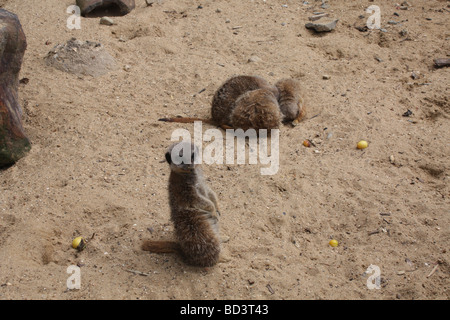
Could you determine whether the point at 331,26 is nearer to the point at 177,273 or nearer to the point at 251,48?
the point at 251,48

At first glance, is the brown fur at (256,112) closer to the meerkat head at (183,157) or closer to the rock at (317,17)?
the meerkat head at (183,157)

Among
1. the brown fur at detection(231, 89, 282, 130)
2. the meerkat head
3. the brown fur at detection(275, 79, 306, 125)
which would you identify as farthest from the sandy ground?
the meerkat head

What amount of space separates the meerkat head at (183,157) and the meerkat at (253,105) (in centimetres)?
210

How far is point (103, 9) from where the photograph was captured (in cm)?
731

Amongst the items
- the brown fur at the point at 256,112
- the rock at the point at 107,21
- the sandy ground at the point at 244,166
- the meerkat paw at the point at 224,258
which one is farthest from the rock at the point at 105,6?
the meerkat paw at the point at 224,258

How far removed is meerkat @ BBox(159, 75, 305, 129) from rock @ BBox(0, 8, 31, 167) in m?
1.60

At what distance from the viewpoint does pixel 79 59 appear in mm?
5816

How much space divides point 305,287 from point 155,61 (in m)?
4.14

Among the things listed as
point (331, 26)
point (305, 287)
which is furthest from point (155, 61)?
point (305, 287)

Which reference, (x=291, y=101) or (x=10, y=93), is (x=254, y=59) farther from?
(x=10, y=93)

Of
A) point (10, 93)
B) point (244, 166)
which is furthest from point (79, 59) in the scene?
point (244, 166)

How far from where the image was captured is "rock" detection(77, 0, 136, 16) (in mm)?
6969

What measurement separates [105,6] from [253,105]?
3.75 metres

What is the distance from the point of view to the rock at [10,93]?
4363mm
